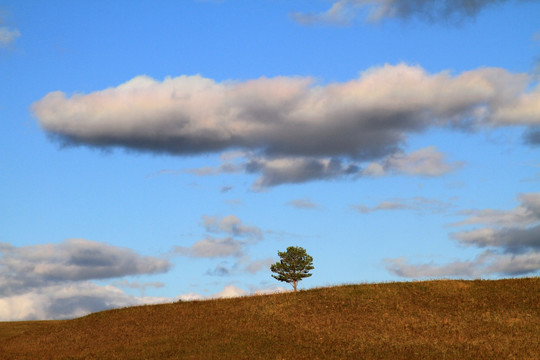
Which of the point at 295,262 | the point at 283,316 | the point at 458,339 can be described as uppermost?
the point at 295,262

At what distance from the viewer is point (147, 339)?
38.7 meters

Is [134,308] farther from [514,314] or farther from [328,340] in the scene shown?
[514,314]

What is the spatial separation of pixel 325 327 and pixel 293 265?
40.1 metres

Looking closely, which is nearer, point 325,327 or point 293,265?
point 325,327

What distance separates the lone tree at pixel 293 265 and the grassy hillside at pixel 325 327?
30.0 m

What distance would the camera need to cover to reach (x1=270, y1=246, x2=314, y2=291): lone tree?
78750mm

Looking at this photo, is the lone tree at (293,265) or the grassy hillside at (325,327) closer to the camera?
the grassy hillside at (325,327)

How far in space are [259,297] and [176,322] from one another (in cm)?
835

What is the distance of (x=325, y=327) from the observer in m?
39.2

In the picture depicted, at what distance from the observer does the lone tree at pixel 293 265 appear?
78.8m

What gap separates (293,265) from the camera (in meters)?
79.3

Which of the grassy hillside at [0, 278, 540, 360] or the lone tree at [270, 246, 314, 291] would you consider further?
the lone tree at [270, 246, 314, 291]

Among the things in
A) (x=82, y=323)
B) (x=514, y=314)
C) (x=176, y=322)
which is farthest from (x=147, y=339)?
(x=514, y=314)

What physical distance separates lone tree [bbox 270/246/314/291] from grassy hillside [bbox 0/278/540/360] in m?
30.0
